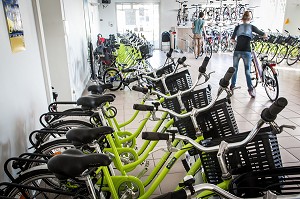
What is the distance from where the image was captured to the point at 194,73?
739cm

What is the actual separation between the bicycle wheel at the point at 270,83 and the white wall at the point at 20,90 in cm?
398

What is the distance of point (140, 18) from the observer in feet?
43.9

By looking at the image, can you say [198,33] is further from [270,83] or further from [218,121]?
[218,121]

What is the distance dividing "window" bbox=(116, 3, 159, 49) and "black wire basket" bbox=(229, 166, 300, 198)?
1288 centimetres

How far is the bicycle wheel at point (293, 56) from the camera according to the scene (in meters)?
8.54

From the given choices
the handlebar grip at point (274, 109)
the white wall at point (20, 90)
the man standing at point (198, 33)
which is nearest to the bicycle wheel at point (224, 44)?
the man standing at point (198, 33)

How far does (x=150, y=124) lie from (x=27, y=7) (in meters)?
2.26

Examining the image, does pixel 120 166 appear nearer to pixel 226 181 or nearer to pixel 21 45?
pixel 226 181

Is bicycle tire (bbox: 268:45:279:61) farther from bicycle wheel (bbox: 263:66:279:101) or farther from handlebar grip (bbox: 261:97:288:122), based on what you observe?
handlebar grip (bbox: 261:97:288:122)

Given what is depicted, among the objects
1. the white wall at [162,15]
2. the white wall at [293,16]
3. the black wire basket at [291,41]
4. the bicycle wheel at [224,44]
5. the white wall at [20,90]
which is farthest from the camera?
the white wall at [162,15]

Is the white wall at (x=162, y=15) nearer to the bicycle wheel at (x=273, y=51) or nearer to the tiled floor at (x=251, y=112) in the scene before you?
the bicycle wheel at (x=273, y=51)

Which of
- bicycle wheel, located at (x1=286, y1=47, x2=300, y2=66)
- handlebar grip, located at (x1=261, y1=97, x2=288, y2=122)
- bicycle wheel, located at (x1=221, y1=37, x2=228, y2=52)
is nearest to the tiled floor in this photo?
bicycle wheel, located at (x1=286, y1=47, x2=300, y2=66)

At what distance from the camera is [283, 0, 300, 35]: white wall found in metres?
9.43

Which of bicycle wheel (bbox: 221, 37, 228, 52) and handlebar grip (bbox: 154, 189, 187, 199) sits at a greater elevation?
handlebar grip (bbox: 154, 189, 187, 199)
